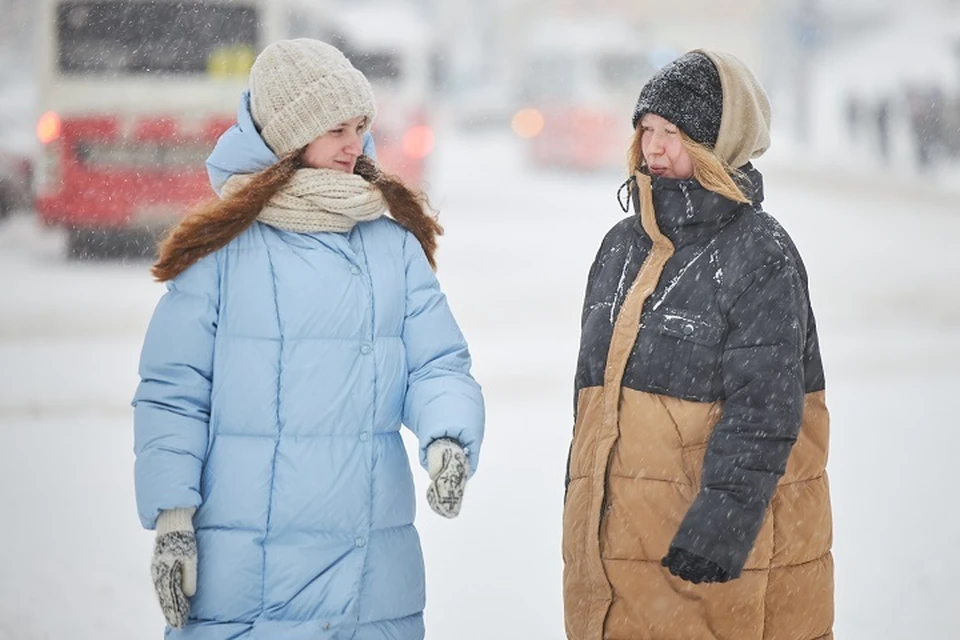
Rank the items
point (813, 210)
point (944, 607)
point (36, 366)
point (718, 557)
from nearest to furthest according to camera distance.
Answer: point (718, 557), point (944, 607), point (36, 366), point (813, 210)

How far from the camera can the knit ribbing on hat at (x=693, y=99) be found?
3.01 m

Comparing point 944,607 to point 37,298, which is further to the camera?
point 37,298

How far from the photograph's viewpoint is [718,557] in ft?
9.20

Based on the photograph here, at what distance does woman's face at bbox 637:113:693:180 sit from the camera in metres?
3.04

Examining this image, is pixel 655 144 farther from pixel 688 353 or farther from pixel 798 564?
pixel 798 564

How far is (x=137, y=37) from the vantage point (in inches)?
555

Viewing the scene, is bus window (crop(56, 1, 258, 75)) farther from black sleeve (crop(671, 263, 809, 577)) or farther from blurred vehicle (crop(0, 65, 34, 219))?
black sleeve (crop(671, 263, 809, 577))

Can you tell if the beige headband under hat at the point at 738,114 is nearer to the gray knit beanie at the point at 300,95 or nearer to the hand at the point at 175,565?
the gray knit beanie at the point at 300,95

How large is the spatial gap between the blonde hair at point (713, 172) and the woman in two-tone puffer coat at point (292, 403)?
580mm

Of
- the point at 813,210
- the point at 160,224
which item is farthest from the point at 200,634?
the point at 813,210

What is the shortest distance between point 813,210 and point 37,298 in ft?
39.1

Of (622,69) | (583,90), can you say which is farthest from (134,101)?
(622,69)

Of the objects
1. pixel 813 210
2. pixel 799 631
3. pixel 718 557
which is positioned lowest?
pixel 813 210

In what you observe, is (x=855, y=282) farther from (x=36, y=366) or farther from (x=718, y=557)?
(x=718, y=557)
